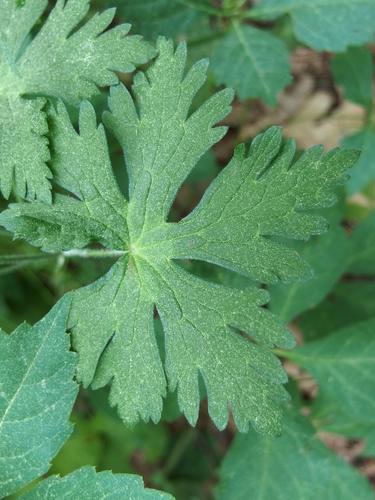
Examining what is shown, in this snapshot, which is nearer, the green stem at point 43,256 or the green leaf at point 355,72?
the green stem at point 43,256

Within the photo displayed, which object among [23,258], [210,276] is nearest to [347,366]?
[210,276]

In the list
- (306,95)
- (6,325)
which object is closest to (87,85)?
(6,325)

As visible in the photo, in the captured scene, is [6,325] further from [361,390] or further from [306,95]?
[306,95]

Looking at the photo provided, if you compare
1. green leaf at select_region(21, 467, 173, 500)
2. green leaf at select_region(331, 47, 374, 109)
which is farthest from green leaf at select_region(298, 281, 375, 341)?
green leaf at select_region(21, 467, 173, 500)

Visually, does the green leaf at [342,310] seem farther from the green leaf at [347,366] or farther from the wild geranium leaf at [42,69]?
the wild geranium leaf at [42,69]

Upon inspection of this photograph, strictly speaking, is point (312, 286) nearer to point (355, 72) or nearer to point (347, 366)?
point (347, 366)

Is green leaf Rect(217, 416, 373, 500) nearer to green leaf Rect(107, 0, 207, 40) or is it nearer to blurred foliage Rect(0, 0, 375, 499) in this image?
A: blurred foliage Rect(0, 0, 375, 499)

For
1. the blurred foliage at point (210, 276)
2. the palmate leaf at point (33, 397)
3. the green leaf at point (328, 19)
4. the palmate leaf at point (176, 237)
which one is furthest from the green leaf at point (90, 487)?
the green leaf at point (328, 19)
